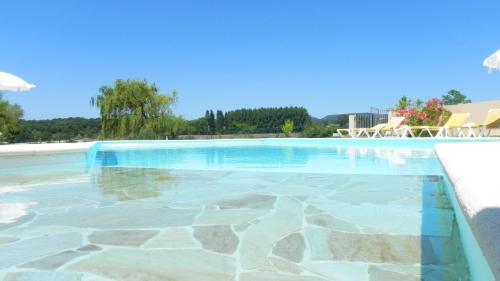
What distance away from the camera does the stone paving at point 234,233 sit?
76.6 inches

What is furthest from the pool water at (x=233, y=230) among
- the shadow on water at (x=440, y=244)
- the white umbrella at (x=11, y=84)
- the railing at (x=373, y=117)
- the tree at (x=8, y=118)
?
the tree at (x=8, y=118)

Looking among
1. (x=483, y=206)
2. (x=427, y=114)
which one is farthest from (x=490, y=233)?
(x=427, y=114)

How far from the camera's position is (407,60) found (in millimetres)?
24156

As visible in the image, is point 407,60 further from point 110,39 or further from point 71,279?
point 71,279

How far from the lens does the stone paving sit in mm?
1946

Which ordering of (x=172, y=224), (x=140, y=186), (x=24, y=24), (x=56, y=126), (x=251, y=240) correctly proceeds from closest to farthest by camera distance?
(x=251, y=240) → (x=172, y=224) → (x=140, y=186) → (x=24, y=24) → (x=56, y=126)

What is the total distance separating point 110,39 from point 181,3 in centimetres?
503

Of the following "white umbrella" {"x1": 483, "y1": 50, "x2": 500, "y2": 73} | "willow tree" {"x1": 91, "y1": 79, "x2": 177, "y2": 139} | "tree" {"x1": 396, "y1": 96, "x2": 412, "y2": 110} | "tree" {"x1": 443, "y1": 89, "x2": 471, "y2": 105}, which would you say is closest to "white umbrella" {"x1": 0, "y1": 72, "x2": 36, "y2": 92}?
"white umbrella" {"x1": 483, "y1": 50, "x2": 500, "y2": 73}

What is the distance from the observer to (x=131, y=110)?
66.7ft

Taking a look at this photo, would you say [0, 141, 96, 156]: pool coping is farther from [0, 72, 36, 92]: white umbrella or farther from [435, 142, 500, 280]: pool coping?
[435, 142, 500, 280]: pool coping

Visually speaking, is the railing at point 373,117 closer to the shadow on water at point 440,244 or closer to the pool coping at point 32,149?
the pool coping at point 32,149

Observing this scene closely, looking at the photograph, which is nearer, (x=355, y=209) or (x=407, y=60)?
(x=355, y=209)

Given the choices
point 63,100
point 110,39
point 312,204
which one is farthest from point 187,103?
point 312,204

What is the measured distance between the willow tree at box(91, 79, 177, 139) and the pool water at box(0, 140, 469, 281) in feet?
50.4
